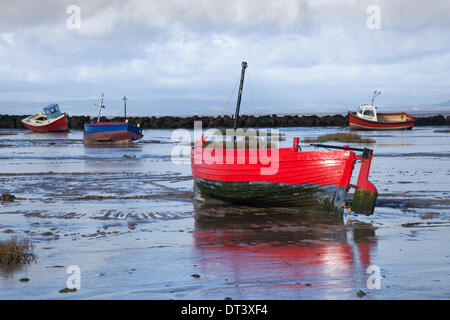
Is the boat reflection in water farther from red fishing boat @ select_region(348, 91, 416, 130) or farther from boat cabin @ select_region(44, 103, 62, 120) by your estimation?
boat cabin @ select_region(44, 103, 62, 120)

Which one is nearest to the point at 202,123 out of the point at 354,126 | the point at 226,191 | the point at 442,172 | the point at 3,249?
the point at 354,126

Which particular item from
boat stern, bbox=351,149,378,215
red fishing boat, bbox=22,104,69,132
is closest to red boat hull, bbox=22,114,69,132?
red fishing boat, bbox=22,104,69,132

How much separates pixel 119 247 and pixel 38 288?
2705mm

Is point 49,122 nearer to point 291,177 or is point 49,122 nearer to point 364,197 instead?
point 291,177

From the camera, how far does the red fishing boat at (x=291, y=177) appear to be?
13.8 m

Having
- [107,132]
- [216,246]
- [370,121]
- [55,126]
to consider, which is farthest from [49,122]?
[216,246]

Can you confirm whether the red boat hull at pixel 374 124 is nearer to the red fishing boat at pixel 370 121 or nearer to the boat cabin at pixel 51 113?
the red fishing boat at pixel 370 121

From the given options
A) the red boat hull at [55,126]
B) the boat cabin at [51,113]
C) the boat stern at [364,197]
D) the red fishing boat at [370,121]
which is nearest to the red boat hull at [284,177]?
the boat stern at [364,197]

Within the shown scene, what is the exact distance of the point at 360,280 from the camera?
867 cm

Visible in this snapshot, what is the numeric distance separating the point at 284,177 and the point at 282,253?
4312 millimetres

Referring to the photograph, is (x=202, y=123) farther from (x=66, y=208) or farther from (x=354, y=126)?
(x=66, y=208)

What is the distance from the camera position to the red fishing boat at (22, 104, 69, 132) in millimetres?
74688

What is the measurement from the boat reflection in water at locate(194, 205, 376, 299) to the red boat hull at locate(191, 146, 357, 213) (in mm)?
394
